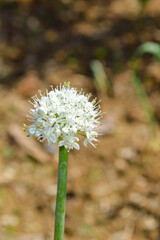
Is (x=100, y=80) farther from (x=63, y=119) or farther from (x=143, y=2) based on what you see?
(x=63, y=119)

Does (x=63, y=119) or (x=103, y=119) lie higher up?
(x=103, y=119)

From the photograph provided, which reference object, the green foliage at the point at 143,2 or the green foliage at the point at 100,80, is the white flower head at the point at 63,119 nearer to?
the green foliage at the point at 100,80

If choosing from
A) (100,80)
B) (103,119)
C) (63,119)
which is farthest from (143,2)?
(63,119)

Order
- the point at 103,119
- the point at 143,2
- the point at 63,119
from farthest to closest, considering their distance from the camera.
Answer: the point at 143,2 < the point at 103,119 < the point at 63,119

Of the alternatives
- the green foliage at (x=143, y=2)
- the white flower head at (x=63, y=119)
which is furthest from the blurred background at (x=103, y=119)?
the white flower head at (x=63, y=119)

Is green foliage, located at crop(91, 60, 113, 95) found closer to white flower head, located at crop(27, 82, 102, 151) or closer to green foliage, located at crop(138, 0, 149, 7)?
green foliage, located at crop(138, 0, 149, 7)

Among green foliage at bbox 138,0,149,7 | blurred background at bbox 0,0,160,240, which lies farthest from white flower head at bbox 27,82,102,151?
green foliage at bbox 138,0,149,7

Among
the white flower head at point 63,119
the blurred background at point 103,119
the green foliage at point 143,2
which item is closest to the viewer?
the white flower head at point 63,119

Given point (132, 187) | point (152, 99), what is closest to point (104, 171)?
point (132, 187)
